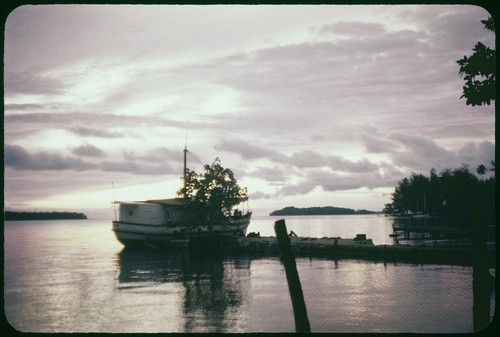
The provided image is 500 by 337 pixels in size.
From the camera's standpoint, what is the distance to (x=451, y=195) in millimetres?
110312

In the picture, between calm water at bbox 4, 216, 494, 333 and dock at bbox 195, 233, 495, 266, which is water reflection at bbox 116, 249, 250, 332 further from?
dock at bbox 195, 233, 495, 266

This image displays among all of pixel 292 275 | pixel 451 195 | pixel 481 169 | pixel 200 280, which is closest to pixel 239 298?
pixel 200 280

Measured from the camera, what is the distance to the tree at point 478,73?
11086mm

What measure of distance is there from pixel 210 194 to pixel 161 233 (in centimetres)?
824

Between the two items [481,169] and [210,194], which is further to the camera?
[481,169]

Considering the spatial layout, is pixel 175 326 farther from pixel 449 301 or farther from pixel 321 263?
pixel 321 263

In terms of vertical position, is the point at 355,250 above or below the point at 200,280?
above

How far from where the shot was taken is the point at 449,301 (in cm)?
2325

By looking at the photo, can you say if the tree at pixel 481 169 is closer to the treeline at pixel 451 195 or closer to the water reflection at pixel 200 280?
the treeline at pixel 451 195

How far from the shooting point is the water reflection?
66.1 feet

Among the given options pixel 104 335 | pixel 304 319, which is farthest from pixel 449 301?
pixel 104 335

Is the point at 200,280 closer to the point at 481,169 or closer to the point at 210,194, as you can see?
the point at 210,194

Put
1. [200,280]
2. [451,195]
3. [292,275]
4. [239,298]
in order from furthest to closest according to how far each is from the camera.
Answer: [451,195] → [200,280] → [239,298] → [292,275]

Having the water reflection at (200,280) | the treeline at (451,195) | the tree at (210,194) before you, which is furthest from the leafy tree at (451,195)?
the tree at (210,194)
